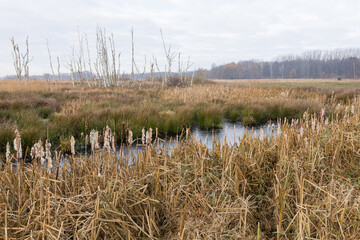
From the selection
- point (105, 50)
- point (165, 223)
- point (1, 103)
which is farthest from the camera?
point (105, 50)

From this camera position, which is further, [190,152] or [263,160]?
[190,152]

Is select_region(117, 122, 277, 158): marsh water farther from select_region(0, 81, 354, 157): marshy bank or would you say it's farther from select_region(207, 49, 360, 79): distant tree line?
select_region(207, 49, 360, 79): distant tree line

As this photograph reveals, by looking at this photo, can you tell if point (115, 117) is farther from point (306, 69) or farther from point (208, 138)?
point (306, 69)

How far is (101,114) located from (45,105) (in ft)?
13.4

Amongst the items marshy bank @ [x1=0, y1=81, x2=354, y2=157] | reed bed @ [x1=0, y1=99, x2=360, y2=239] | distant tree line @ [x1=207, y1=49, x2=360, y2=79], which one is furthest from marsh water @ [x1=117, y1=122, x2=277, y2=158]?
distant tree line @ [x1=207, y1=49, x2=360, y2=79]

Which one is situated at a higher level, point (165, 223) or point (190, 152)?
point (190, 152)

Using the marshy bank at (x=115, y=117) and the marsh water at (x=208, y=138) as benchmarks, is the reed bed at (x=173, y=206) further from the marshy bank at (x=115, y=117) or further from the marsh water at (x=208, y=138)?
the marshy bank at (x=115, y=117)

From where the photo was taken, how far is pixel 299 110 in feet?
34.9

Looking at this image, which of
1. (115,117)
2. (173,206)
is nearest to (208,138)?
(115,117)

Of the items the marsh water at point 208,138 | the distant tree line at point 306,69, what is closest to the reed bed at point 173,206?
the marsh water at point 208,138

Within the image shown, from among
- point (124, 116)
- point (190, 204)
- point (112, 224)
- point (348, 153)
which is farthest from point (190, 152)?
point (124, 116)

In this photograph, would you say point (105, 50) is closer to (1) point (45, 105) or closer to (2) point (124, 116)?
(1) point (45, 105)

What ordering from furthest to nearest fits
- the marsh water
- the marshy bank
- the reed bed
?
1. the marshy bank
2. the marsh water
3. the reed bed

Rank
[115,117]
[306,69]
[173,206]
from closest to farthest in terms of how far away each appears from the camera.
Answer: [173,206] < [115,117] < [306,69]
